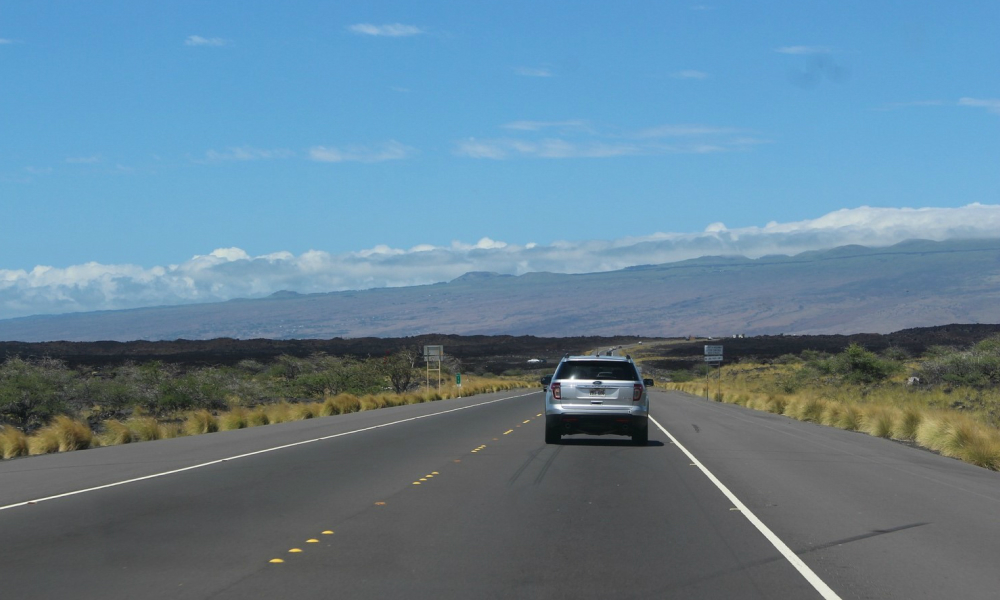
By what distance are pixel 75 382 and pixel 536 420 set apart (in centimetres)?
2209

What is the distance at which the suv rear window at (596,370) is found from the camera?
70.4 feet

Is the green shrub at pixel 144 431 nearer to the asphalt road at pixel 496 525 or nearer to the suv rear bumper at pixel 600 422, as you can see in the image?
the asphalt road at pixel 496 525

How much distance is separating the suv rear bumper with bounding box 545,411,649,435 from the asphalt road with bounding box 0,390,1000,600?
0.98 m

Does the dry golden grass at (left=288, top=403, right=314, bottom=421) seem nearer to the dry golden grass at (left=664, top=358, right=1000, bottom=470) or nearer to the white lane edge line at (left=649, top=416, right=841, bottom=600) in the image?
the dry golden grass at (left=664, top=358, right=1000, bottom=470)

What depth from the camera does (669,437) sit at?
24609 mm

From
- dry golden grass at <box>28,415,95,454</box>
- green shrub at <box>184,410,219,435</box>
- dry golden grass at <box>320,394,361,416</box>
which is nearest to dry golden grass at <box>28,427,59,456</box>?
dry golden grass at <box>28,415,95,454</box>

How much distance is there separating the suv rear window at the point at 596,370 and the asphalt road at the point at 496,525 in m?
1.95

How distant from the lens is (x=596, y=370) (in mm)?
21719

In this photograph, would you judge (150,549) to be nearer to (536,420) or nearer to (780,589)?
(780,589)

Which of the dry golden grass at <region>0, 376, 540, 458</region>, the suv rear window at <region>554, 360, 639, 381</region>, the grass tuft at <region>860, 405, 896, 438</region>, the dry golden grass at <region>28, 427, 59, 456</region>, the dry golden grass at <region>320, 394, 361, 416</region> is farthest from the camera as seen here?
the dry golden grass at <region>320, 394, 361, 416</region>

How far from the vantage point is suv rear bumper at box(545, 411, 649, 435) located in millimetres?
20875

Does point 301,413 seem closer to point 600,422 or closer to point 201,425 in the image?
point 201,425

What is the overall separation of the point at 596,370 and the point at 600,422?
1.28 m

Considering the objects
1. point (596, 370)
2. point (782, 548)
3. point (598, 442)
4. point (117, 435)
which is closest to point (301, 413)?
point (117, 435)
